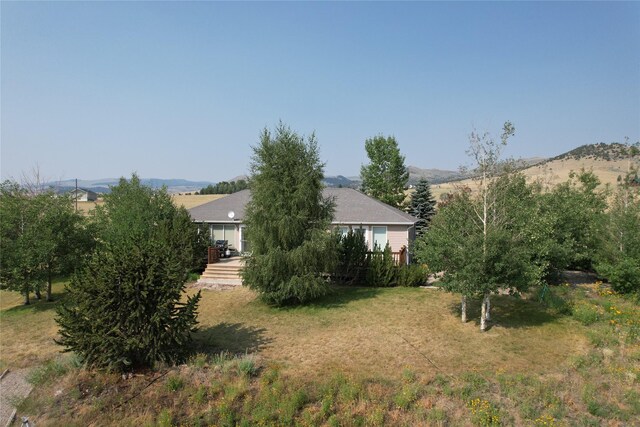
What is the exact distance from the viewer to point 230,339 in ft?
44.7

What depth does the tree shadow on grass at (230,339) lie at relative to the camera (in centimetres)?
1262

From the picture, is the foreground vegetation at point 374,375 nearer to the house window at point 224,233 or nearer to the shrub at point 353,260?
the shrub at point 353,260

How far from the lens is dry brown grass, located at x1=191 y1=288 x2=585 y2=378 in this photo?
1141 centimetres

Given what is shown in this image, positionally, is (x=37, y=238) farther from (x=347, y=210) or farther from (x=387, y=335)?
(x=347, y=210)

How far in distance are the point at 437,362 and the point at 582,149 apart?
13089cm

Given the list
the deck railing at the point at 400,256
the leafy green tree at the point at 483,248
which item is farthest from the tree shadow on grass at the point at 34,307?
the leafy green tree at the point at 483,248

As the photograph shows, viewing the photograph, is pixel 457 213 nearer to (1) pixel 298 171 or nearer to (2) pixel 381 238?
(1) pixel 298 171

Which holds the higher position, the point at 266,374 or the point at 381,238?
the point at 381,238

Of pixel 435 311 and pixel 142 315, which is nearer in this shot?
pixel 142 315

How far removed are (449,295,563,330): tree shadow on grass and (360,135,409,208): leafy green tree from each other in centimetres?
2643

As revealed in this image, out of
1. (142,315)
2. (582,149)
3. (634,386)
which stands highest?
(582,149)

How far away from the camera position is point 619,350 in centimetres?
1205

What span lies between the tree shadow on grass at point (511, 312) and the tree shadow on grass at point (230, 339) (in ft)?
25.6

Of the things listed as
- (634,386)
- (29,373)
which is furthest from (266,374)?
(634,386)
